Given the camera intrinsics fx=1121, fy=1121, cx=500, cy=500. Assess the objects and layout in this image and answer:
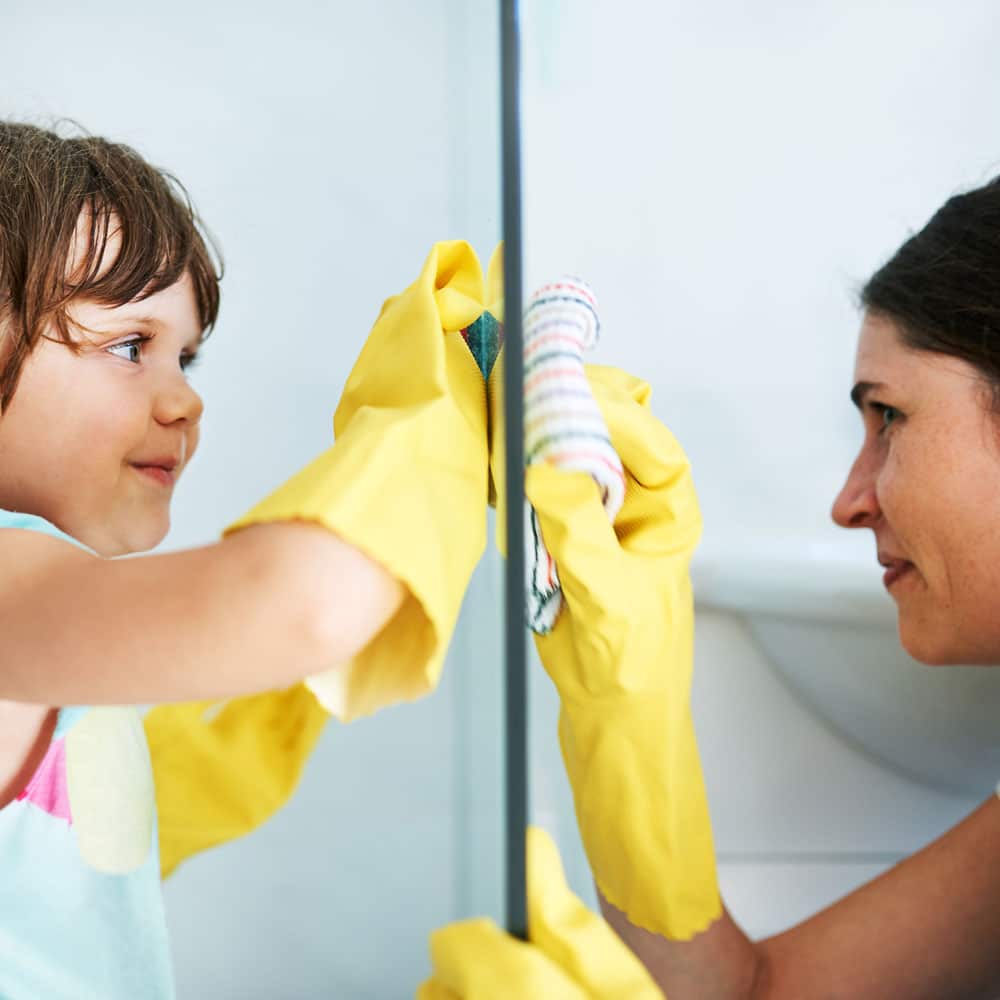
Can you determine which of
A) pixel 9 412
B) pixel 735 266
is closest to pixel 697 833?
pixel 9 412

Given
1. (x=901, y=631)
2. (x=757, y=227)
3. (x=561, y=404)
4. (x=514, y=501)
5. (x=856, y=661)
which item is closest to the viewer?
(x=514, y=501)

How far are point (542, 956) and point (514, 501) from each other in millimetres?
161

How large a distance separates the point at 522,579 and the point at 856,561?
64 centimetres

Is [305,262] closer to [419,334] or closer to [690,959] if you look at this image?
[419,334]

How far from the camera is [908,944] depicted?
72cm

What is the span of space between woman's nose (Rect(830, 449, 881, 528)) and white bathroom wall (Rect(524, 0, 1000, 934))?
224 mm

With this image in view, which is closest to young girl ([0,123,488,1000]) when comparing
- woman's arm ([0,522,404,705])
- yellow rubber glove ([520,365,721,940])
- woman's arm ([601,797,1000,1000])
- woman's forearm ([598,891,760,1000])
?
woman's arm ([0,522,404,705])

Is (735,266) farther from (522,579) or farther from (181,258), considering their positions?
(522,579)

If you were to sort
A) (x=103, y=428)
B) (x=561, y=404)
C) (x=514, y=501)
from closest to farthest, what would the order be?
1. (x=514, y=501)
2. (x=561, y=404)
3. (x=103, y=428)

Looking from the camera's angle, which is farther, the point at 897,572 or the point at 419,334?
the point at 897,572

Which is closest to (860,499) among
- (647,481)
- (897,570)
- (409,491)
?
(897,570)

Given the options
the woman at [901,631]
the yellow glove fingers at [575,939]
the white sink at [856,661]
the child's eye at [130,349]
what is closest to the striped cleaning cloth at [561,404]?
the woman at [901,631]

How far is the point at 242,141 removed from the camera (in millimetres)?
727

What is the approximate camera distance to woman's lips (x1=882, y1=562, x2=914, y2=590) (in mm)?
719
